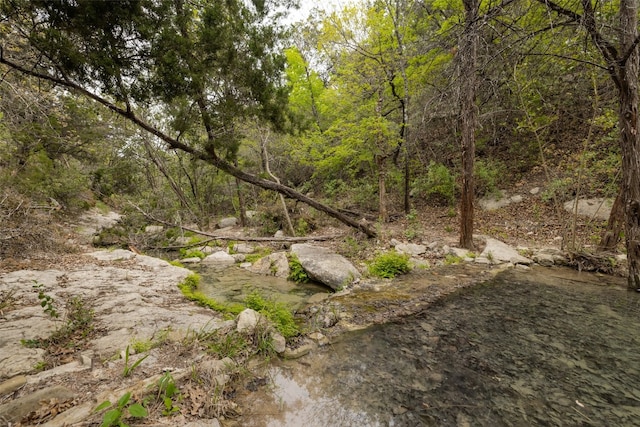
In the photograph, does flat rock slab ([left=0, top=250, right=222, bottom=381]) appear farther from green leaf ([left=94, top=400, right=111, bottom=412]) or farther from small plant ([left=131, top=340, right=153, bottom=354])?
green leaf ([left=94, top=400, right=111, bottom=412])

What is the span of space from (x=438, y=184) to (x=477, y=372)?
8.83 m

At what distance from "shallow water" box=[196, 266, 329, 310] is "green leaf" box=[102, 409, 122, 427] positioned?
320cm

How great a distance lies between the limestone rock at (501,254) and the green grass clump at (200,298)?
18.5 ft

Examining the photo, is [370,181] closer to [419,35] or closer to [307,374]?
[419,35]

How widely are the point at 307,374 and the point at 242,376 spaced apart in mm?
706

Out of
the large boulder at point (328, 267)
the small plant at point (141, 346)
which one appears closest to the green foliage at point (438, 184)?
the large boulder at point (328, 267)

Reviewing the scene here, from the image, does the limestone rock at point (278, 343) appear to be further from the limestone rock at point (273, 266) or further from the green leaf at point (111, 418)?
the limestone rock at point (273, 266)

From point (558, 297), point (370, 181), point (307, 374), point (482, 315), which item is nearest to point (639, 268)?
point (558, 297)

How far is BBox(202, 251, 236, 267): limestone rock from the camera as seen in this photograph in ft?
28.0

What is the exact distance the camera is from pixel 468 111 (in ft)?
20.5

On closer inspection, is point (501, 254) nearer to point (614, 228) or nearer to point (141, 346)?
point (614, 228)

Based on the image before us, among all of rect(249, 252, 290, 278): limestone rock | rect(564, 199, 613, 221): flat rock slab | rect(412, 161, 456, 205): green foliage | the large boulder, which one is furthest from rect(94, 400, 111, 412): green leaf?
rect(412, 161, 456, 205): green foliage

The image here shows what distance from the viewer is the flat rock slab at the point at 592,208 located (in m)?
6.97

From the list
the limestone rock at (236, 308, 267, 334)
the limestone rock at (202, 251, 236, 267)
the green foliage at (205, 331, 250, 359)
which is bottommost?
the limestone rock at (202, 251, 236, 267)
